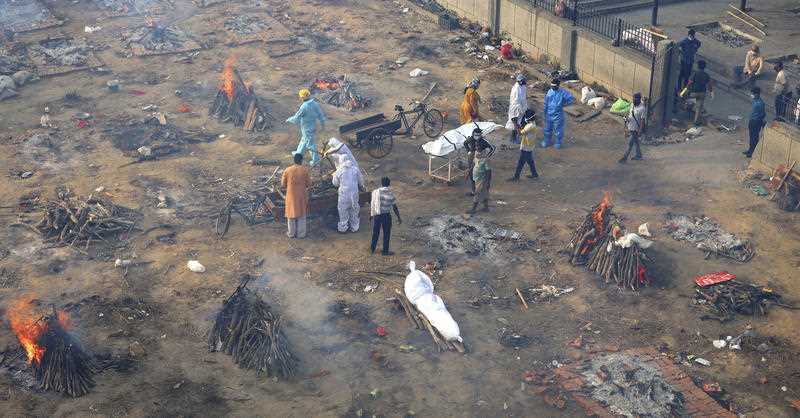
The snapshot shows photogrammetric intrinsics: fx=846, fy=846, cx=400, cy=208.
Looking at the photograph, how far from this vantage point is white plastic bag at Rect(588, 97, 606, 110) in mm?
19938

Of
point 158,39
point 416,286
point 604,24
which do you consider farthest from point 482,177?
point 158,39

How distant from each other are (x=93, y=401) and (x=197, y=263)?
3.53m

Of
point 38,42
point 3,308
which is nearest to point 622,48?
point 3,308

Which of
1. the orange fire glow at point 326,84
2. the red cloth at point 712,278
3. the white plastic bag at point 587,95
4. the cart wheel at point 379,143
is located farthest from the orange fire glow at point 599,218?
the orange fire glow at point 326,84

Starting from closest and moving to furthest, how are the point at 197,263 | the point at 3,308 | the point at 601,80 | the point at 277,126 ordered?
1. the point at 3,308
2. the point at 197,263
3. the point at 277,126
4. the point at 601,80

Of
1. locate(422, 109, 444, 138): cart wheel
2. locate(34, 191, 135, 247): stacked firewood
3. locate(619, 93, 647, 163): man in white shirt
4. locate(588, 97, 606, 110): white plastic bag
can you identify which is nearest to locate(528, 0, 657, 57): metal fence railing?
locate(588, 97, 606, 110): white plastic bag

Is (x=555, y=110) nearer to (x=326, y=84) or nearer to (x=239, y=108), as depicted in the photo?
(x=326, y=84)

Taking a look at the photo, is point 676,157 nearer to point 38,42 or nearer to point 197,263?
point 197,263

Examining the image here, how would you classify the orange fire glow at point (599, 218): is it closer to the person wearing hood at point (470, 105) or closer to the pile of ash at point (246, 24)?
the person wearing hood at point (470, 105)

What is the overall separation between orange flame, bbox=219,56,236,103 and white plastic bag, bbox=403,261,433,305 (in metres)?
8.94

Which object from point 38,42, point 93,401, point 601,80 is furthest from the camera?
point 38,42

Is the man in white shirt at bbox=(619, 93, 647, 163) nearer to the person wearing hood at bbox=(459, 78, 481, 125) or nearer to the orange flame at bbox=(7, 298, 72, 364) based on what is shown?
the person wearing hood at bbox=(459, 78, 481, 125)

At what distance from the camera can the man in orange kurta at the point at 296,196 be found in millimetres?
14219

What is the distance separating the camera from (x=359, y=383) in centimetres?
1120
